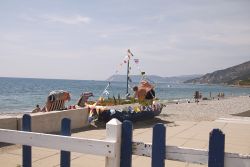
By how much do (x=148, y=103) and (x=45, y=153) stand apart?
34.2 ft

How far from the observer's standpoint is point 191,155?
11.0ft

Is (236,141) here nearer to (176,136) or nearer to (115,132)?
(176,136)

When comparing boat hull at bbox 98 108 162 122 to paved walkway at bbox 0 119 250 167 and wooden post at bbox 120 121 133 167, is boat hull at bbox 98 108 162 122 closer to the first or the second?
paved walkway at bbox 0 119 250 167

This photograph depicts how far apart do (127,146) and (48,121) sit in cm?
754

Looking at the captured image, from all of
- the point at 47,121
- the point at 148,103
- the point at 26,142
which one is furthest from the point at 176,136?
the point at 26,142

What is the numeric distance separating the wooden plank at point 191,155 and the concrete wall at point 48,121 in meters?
6.33

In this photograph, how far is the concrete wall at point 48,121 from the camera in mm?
9258

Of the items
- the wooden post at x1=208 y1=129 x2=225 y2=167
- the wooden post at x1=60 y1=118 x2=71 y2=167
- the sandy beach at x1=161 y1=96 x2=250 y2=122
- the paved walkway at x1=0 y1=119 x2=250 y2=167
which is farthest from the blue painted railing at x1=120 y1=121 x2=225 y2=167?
the sandy beach at x1=161 y1=96 x2=250 y2=122

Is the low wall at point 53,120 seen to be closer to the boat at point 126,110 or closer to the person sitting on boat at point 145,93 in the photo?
the boat at point 126,110

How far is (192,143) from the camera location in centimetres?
1013

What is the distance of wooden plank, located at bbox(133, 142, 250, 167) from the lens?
3.18 m

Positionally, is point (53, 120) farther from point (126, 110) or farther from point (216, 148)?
point (216, 148)

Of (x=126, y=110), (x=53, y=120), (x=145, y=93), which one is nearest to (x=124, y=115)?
(x=126, y=110)

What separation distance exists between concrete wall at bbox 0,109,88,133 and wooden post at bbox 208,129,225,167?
22.8ft
